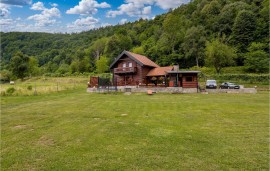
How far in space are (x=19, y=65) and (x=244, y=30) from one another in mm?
64531

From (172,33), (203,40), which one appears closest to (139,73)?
(203,40)

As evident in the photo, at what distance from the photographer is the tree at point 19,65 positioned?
5900 cm

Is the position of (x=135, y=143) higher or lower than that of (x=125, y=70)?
lower

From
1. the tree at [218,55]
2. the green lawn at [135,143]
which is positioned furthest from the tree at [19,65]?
the green lawn at [135,143]

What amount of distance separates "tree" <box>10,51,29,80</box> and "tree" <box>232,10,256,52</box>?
199 ft

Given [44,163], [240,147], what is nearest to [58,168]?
[44,163]

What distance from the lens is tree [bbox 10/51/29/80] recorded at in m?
59.0

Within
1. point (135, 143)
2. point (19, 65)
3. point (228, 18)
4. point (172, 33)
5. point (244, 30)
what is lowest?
point (135, 143)

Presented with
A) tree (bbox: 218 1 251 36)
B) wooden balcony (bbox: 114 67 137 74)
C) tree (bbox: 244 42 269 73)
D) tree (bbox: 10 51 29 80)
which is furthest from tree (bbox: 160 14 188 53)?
tree (bbox: 10 51 29 80)

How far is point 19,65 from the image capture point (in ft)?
→ 195

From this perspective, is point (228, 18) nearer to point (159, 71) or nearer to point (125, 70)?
point (159, 71)

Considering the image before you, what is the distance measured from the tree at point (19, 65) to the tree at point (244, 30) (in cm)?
6076

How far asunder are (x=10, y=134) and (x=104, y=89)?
20391mm

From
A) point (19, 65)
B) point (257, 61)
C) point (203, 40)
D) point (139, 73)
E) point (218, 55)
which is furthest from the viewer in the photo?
point (203, 40)
